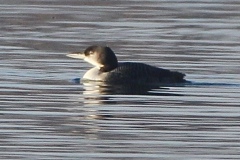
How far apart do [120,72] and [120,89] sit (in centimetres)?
93

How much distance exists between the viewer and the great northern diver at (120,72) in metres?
17.1

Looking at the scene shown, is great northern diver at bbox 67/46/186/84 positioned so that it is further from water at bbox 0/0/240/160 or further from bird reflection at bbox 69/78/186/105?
water at bbox 0/0/240/160

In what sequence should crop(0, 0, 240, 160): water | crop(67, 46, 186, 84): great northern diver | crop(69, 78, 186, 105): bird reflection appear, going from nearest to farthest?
1. crop(0, 0, 240, 160): water
2. crop(69, 78, 186, 105): bird reflection
3. crop(67, 46, 186, 84): great northern diver

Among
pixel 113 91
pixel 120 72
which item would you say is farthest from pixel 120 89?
pixel 120 72

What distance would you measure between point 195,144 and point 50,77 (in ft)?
18.5

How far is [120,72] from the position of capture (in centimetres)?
1755

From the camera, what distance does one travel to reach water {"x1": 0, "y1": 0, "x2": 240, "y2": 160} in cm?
1162

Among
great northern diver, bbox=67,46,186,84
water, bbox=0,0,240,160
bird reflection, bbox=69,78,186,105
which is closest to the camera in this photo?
water, bbox=0,0,240,160

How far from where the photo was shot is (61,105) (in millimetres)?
14375

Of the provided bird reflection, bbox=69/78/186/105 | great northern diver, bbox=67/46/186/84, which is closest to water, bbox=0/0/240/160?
bird reflection, bbox=69/78/186/105

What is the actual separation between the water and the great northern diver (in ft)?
0.86

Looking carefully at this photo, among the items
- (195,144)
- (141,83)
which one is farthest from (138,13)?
(195,144)

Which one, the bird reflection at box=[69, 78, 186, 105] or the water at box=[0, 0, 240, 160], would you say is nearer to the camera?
the water at box=[0, 0, 240, 160]

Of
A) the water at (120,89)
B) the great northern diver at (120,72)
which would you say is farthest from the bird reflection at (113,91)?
the great northern diver at (120,72)
